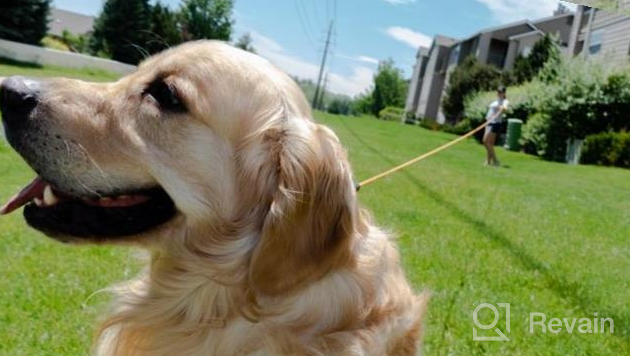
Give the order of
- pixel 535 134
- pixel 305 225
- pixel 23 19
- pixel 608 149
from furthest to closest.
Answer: pixel 23 19 < pixel 535 134 < pixel 608 149 < pixel 305 225

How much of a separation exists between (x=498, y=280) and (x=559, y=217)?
473 centimetres

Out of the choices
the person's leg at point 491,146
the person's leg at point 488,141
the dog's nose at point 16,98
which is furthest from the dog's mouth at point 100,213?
the person's leg at point 491,146

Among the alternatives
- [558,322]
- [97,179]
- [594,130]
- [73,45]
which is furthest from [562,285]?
[73,45]

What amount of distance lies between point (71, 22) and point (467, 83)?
3046 centimetres

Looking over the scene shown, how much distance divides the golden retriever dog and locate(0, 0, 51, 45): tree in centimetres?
3768

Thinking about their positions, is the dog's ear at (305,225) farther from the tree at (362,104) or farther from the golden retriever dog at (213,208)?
the tree at (362,104)

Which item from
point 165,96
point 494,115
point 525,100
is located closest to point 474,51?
point 525,100

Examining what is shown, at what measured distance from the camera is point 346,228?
2361 mm

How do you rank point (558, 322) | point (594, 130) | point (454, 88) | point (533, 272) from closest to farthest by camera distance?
point (558, 322) → point (533, 272) → point (594, 130) → point (454, 88)

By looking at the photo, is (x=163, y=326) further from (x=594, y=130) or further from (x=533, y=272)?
(x=594, y=130)

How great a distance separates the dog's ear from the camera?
2305 millimetres

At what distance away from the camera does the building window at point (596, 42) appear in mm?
35156

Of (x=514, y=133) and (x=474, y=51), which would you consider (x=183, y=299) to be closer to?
(x=514, y=133)

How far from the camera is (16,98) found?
7.86 ft
